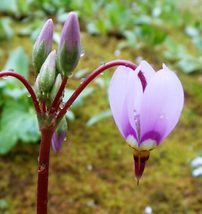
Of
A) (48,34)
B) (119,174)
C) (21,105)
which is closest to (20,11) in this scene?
(21,105)

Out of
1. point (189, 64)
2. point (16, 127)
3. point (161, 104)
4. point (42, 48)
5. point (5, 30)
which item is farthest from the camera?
point (189, 64)

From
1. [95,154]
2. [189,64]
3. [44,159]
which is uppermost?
[44,159]

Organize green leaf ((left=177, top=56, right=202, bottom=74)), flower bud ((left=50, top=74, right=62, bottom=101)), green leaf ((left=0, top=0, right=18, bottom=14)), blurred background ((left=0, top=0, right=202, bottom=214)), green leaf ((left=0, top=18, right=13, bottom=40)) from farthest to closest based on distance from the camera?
green leaf ((left=0, top=0, right=18, bottom=14)) < green leaf ((left=177, top=56, right=202, bottom=74)) < green leaf ((left=0, top=18, right=13, bottom=40)) < blurred background ((left=0, top=0, right=202, bottom=214)) < flower bud ((left=50, top=74, right=62, bottom=101))

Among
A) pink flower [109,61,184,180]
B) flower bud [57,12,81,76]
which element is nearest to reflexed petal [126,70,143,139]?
pink flower [109,61,184,180]

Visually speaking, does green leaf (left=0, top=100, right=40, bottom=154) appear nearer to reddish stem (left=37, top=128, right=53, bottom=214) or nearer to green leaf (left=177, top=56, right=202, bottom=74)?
reddish stem (left=37, top=128, right=53, bottom=214)

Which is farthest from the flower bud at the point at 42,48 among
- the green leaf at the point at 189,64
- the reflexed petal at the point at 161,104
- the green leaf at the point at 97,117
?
the green leaf at the point at 189,64

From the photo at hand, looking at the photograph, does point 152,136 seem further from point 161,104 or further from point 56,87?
point 56,87

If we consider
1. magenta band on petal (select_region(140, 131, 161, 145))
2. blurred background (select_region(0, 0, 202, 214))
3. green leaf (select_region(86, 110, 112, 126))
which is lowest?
blurred background (select_region(0, 0, 202, 214))

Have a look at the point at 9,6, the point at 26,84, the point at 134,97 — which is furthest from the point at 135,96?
the point at 9,6
